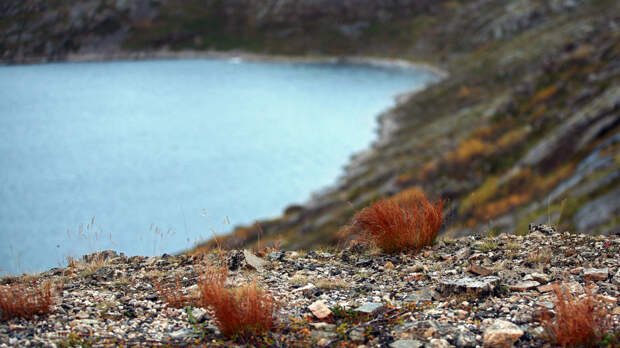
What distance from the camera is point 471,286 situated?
5.97 metres

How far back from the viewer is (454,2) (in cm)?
16200

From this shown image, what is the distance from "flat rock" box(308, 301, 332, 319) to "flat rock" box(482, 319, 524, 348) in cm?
173

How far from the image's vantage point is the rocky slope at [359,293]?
5.04m

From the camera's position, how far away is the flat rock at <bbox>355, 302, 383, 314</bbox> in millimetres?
5566

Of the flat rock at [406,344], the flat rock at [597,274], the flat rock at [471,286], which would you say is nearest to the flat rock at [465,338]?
the flat rock at [406,344]

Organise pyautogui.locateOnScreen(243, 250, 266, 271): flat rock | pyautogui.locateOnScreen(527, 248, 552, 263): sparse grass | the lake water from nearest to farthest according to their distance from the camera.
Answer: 1. pyautogui.locateOnScreen(527, 248, 552, 263): sparse grass
2. pyautogui.locateOnScreen(243, 250, 266, 271): flat rock
3. the lake water

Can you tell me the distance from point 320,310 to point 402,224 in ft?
9.40

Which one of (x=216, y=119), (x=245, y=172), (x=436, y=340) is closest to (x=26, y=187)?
(x=436, y=340)

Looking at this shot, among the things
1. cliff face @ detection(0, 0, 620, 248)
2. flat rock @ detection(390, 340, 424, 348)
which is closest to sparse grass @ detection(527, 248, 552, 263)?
cliff face @ detection(0, 0, 620, 248)

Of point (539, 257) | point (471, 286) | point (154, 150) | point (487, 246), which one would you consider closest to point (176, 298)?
point (471, 286)

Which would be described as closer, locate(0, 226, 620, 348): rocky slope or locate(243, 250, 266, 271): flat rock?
locate(0, 226, 620, 348): rocky slope

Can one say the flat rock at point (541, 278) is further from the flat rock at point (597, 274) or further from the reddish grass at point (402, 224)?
the reddish grass at point (402, 224)

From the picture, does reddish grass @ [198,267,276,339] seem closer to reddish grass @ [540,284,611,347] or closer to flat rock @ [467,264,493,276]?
reddish grass @ [540,284,611,347]

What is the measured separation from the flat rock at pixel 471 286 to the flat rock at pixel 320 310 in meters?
1.54
